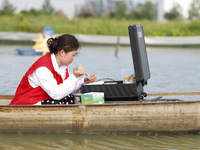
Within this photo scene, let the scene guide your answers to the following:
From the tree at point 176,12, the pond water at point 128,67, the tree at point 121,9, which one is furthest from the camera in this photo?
the tree at point 121,9

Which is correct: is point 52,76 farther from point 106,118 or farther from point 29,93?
point 106,118

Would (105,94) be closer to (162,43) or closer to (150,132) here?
(150,132)

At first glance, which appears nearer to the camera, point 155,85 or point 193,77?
point 155,85

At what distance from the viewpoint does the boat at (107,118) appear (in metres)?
5.77

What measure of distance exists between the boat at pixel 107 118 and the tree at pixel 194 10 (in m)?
33.0

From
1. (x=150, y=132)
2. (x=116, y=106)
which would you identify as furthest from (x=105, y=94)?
(x=150, y=132)

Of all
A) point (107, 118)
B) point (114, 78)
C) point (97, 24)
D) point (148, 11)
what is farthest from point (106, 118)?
point (148, 11)

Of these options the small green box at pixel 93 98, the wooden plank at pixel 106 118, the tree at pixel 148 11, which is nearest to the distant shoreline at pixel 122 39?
the tree at pixel 148 11

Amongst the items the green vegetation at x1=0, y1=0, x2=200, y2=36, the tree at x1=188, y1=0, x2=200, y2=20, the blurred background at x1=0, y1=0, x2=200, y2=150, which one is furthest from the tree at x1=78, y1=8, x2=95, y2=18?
the tree at x1=188, y1=0, x2=200, y2=20

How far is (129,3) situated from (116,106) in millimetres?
38641

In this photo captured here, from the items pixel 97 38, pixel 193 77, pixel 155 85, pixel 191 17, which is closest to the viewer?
pixel 155 85

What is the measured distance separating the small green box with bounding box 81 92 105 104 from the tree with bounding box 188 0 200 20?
33105 millimetres

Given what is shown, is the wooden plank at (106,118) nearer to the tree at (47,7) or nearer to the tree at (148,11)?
the tree at (148,11)

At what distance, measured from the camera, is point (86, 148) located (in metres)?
5.68
